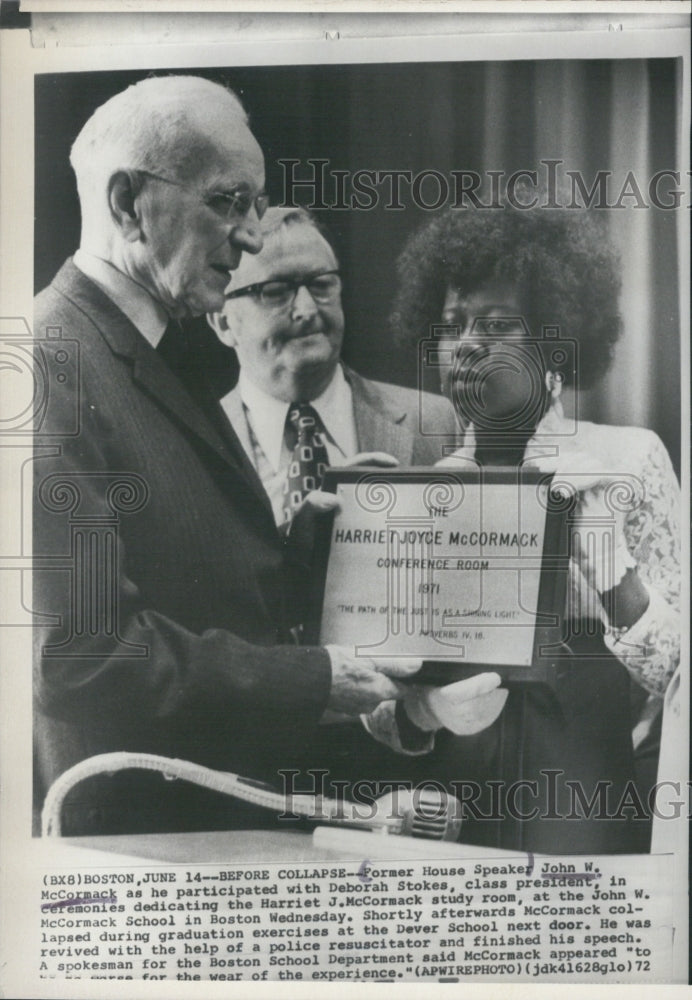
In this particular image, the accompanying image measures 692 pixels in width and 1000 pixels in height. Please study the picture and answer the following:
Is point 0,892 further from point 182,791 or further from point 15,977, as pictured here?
point 182,791

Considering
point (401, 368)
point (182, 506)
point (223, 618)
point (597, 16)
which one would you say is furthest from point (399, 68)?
point (223, 618)

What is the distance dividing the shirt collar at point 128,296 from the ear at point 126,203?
0.09 m

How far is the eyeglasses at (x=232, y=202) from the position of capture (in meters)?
2.06

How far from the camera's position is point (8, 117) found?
6.80 ft

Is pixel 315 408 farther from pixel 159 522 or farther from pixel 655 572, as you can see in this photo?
pixel 655 572

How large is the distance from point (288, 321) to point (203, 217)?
31 centimetres

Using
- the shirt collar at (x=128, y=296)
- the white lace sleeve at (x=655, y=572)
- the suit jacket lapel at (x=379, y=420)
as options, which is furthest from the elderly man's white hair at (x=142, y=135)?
the white lace sleeve at (x=655, y=572)

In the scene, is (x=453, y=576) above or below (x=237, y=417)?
below

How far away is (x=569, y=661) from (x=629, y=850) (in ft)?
1.54

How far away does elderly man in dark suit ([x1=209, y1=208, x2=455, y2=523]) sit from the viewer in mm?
2078

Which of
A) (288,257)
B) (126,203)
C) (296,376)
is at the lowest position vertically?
(296,376)

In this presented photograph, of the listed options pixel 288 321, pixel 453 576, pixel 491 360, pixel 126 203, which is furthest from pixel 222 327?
pixel 453 576
